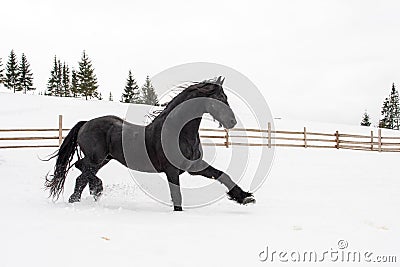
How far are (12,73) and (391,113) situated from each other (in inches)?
1982

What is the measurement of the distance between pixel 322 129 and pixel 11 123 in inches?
984

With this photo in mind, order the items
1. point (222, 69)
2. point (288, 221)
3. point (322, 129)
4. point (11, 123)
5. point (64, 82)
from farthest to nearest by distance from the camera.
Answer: point (64, 82) → point (322, 129) → point (11, 123) → point (222, 69) → point (288, 221)

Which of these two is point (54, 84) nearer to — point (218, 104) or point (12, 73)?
point (12, 73)

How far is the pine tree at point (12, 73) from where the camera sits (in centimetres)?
4894

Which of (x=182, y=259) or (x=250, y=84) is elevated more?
(x=250, y=84)

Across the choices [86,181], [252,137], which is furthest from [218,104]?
[252,137]

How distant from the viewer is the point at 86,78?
44250 mm

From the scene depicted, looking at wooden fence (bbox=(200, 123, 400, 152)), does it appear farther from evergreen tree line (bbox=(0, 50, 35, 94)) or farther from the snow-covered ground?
evergreen tree line (bbox=(0, 50, 35, 94))

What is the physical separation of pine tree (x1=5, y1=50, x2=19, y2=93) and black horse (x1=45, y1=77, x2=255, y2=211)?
4847 cm

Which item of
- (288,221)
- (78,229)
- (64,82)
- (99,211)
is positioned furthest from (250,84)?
(64,82)

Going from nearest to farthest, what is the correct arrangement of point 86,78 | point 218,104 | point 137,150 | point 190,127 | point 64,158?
1. point 218,104
2. point 190,127
3. point 137,150
4. point 64,158
5. point 86,78

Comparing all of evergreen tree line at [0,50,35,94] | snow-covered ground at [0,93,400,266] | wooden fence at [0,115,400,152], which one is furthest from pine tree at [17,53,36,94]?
snow-covered ground at [0,93,400,266]

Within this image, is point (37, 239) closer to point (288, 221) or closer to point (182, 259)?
point (182, 259)

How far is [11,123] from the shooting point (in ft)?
71.6
